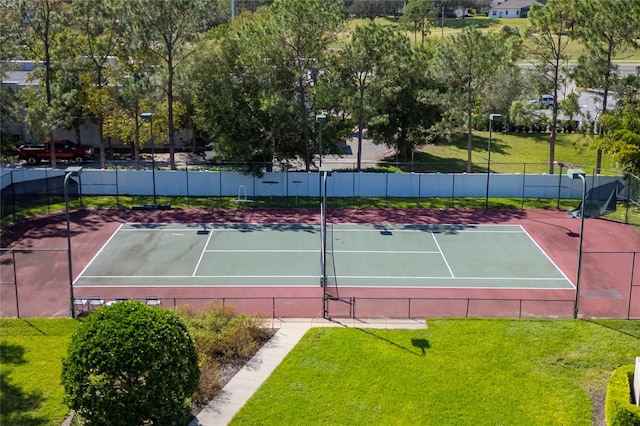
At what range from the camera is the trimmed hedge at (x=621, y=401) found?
21.0 metres

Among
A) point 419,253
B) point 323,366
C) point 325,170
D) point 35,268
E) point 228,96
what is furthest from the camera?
point 228,96

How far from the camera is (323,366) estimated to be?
25094mm

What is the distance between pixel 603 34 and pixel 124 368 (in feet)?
118

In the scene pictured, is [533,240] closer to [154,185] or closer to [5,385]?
[154,185]

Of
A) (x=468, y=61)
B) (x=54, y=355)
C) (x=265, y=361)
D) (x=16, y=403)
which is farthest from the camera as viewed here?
(x=468, y=61)

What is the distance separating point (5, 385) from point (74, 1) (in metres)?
29.7

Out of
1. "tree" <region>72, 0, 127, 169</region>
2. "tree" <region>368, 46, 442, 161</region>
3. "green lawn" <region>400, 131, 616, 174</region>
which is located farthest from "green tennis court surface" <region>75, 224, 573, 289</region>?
"green lawn" <region>400, 131, 616, 174</region>

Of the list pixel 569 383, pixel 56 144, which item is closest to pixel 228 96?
pixel 56 144

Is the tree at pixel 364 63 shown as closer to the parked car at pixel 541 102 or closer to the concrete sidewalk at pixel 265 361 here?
the parked car at pixel 541 102

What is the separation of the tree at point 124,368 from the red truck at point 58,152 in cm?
3553

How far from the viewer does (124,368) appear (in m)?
19.2

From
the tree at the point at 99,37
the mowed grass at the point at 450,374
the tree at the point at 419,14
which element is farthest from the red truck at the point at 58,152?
the tree at the point at 419,14

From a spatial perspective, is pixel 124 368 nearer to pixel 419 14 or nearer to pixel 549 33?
pixel 549 33

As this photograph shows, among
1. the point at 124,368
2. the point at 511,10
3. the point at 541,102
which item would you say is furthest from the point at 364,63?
the point at 511,10
